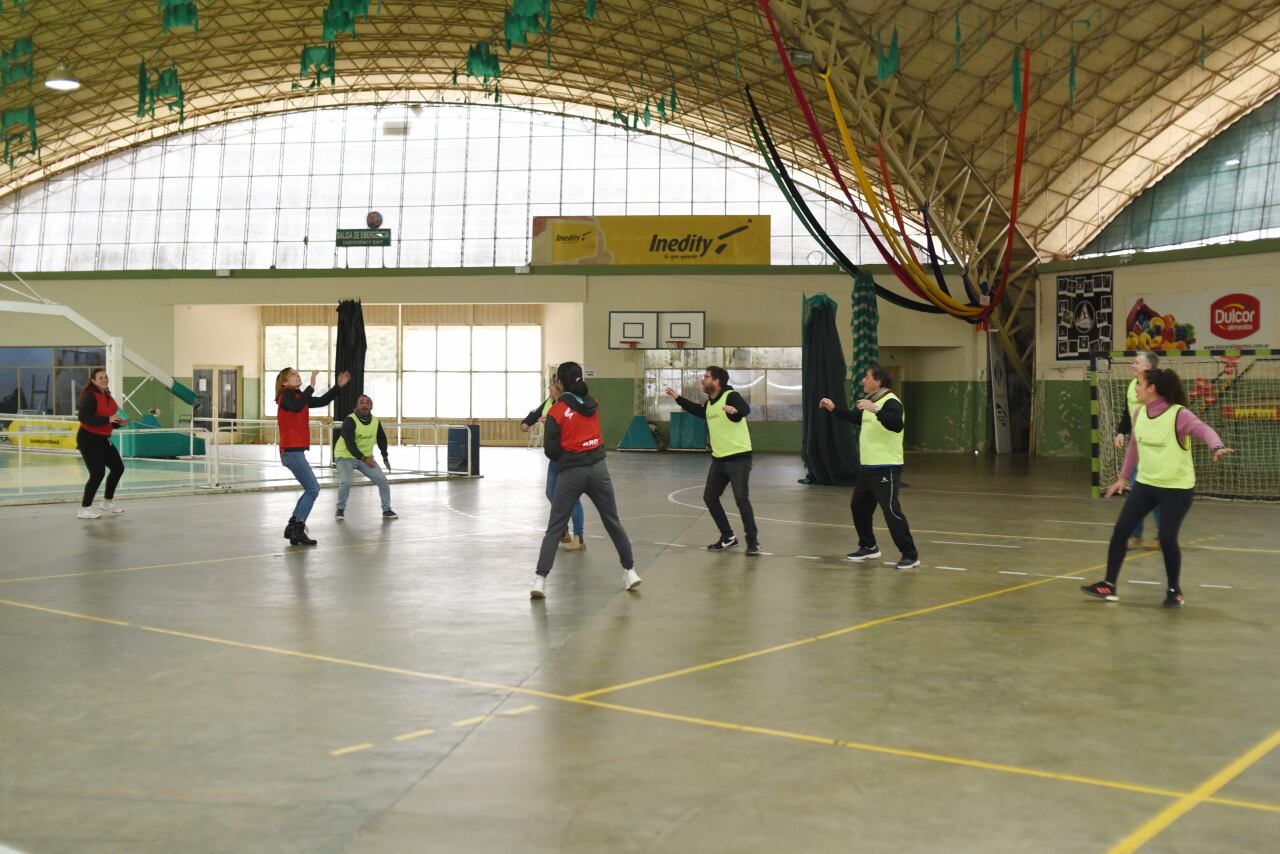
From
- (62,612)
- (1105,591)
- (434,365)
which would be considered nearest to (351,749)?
(62,612)

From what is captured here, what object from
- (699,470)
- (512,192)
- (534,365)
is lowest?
(699,470)

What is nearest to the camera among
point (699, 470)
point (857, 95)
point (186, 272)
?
point (699, 470)

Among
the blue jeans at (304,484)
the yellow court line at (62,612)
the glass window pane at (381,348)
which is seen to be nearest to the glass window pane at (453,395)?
the glass window pane at (381,348)

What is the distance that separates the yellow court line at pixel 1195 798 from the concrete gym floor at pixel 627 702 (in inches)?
0.6

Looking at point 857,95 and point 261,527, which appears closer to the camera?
point 261,527

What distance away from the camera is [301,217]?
1580 inches

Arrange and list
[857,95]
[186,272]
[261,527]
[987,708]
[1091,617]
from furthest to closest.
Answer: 1. [186,272]
2. [857,95]
3. [261,527]
4. [1091,617]
5. [987,708]

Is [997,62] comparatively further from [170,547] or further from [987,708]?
[987,708]

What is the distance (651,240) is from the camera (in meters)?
35.6

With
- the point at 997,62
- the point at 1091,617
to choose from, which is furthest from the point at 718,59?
the point at 1091,617

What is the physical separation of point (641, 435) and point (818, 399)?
1373 cm

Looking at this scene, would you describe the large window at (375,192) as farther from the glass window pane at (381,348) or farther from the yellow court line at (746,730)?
the yellow court line at (746,730)

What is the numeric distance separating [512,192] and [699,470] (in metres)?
17.7

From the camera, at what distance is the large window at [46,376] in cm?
3778
